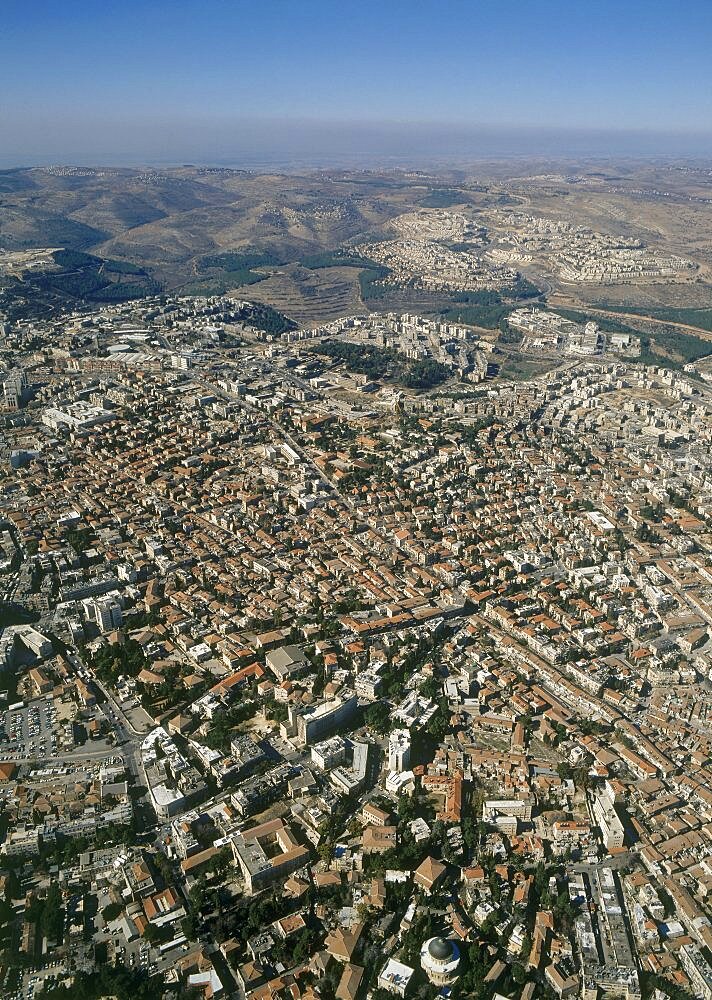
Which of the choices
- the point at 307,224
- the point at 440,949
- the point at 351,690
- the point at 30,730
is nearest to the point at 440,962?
the point at 440,949

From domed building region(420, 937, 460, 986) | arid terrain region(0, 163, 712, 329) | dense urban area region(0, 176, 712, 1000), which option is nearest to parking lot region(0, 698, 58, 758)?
dense urban area region(0, 176, 712, 1000)

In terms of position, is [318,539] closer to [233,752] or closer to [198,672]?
[198,672]

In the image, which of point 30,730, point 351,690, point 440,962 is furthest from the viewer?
point 351,690

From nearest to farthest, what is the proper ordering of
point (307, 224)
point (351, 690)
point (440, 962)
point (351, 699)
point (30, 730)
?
point (440, 962), point (30, 730), point (351, 699), point (351, 690), point (307, 224)

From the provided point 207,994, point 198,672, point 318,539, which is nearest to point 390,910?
point 207,994

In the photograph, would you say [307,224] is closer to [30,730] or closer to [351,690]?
[351,690]
